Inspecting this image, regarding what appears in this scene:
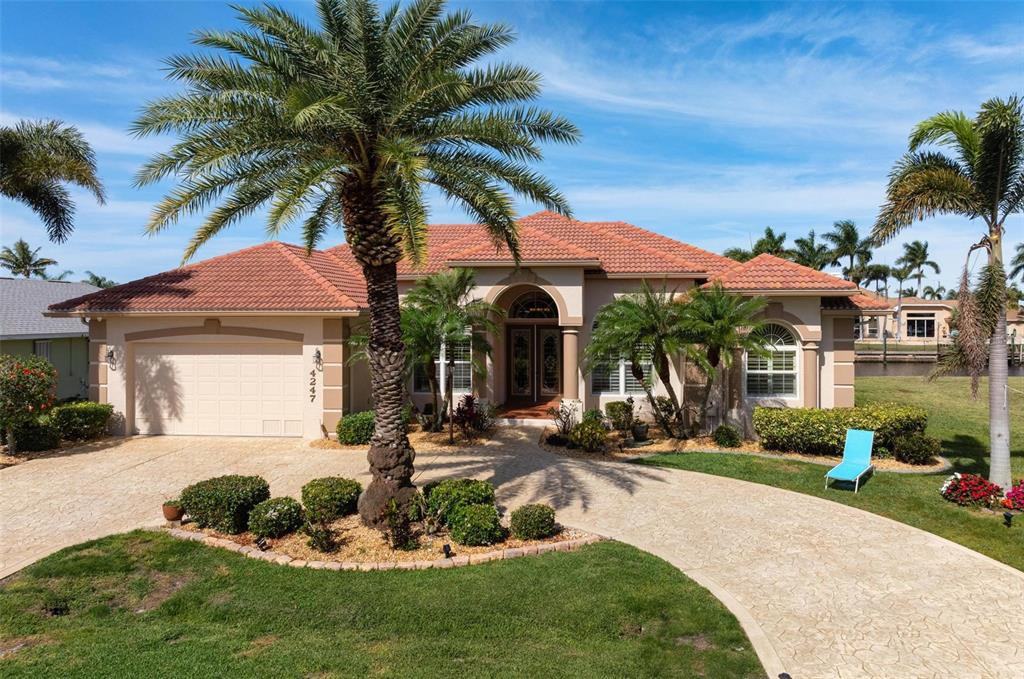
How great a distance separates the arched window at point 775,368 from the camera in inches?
727

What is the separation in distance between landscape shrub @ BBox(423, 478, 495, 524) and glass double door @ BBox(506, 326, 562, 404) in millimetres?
12157

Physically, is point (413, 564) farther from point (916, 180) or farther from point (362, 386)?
point (916, 180)

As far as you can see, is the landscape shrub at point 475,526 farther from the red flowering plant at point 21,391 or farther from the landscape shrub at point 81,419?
the landscape shrub at point 81,419

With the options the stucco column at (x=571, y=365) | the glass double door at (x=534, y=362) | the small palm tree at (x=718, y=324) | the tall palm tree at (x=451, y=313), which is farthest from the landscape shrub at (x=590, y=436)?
the glass double door at (x=534, y=362)

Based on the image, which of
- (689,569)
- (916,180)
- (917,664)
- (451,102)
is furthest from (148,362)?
(916,180)

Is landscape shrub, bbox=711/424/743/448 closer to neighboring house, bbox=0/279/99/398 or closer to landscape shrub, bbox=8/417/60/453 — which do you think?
landscape shrub, bbox=8/417/60/453

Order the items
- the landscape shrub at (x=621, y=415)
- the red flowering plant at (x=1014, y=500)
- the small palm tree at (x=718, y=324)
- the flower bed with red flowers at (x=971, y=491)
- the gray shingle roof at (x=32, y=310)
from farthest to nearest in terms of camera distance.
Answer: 1. the gray shingle roof at (x=32, y=310)
2. the landscape shrub at (x=621, y=415)
3. the small palm tree at (x=718, y=324)
4. the flower bed with red flowers at (x=971, y=491)
5. the red flowering plant at (x=1014, y=500)

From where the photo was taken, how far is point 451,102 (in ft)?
33.8

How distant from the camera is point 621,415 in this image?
18.4 metres

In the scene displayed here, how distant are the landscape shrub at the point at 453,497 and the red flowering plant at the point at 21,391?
11.6m

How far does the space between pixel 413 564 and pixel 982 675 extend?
6.74 meters

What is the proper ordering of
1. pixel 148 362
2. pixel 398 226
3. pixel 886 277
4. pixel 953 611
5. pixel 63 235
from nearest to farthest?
pixel 953 611
pixel 398 226
pixel 148 362
pixel 63 235
pixel 886 277

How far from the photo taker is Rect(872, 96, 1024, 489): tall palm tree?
38.8 feet

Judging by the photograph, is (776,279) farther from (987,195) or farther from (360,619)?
(360,619)
